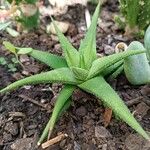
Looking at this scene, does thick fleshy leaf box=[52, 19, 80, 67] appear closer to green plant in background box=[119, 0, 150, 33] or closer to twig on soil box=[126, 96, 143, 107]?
twig on soil box=[126, 96, 143, 107]

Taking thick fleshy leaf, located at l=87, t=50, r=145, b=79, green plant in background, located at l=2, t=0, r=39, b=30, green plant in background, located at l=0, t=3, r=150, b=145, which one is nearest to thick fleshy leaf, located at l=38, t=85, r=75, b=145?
green plant in background, located at l=0, t=3, r=150, b=145

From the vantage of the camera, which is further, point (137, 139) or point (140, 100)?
point (140, 100)

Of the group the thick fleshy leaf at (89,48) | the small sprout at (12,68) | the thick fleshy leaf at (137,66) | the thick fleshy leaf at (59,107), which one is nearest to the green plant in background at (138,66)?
the thick fleshy leaf at (137,66)

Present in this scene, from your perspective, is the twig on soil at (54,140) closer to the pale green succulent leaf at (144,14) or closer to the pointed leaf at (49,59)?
the pointed leaf at (49,59)

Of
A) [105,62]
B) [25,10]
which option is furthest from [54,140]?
[25,10]

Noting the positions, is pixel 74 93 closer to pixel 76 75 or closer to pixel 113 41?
pixel 76 75

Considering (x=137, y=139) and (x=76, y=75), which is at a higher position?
(x=76, y=75)

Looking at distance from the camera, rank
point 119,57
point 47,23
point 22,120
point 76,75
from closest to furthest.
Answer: point 119,57 < point 76,75 < point 22,120 < point 47,23

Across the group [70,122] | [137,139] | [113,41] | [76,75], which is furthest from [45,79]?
[113,41]
